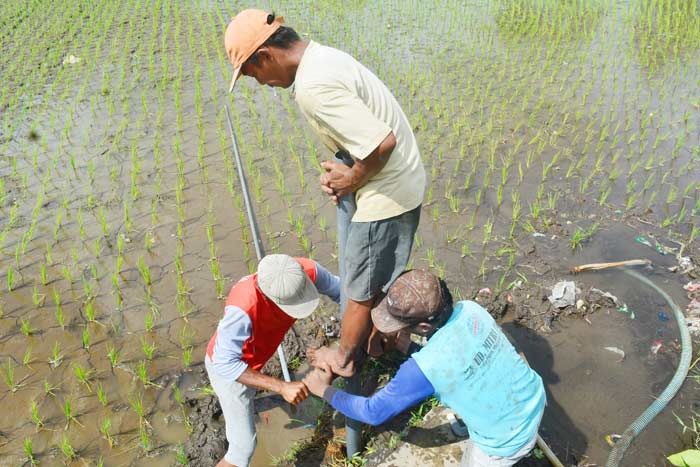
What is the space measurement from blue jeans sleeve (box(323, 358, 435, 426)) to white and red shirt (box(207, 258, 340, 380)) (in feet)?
1.42

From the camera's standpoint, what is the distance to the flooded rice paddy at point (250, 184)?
8.97ft

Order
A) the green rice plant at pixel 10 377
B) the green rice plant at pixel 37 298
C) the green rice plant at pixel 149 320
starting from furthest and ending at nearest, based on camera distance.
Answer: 1. the green rice plant at pixel 37 298
2. the green rice plant at pixel 149 320
3. the green rice plant at pixel 10 377

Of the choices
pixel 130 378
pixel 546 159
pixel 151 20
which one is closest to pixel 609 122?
pixel 546 159

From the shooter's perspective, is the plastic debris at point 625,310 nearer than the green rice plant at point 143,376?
No

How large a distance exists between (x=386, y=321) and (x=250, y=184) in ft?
9.73

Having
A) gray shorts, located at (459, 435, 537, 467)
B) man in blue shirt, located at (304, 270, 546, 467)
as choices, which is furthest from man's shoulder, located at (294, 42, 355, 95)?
gray shorts, located at (459, 435, 537, 467)

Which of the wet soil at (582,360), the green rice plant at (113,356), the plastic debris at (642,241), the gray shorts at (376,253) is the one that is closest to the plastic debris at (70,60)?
the green rice plant at (113,356)

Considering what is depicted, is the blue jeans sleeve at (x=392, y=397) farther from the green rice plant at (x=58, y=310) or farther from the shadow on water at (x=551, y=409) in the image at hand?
the green rice plant at (x=58, y=310)

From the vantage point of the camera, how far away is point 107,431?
8.14 feet

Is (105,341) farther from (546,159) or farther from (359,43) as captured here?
(359,43)

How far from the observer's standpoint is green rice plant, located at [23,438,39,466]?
2379 millimetres

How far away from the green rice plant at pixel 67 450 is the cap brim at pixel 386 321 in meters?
1.75

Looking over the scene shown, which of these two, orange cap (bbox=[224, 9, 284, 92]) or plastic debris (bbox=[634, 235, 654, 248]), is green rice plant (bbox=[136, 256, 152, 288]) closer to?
orange cap (bbox=[224, 9, 284, 92])

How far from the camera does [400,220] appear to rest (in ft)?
6.15
